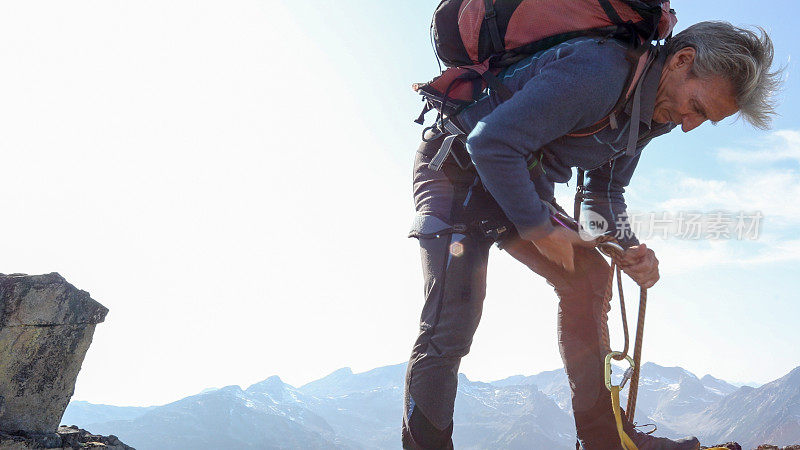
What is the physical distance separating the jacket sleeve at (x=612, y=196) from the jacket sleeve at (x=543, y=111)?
1.52 meters

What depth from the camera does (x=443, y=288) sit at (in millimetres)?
3625

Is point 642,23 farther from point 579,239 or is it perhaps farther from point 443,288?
point 443,288

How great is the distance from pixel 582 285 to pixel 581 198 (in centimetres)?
115

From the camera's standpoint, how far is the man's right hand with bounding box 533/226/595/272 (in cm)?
341

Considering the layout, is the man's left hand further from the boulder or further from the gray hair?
the boulder

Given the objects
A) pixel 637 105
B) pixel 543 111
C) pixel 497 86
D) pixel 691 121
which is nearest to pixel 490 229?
pixel 497 86

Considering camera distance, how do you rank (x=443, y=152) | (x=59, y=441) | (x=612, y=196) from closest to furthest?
(x=443, y=152)
(x=59, y=441)
(x=612, y=196)

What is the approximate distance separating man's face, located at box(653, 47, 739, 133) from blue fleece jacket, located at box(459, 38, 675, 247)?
0.11 meters

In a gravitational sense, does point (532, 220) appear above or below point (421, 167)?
below

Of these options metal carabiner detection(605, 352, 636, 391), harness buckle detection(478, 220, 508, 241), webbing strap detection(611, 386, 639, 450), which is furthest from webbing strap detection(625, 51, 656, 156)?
webbing strap detection(611, 386, 639, 450)

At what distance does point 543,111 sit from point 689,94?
1.07 meters

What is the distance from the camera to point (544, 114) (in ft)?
9.63

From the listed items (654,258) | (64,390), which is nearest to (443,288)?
(654,258)

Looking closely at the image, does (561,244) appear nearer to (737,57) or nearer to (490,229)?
(490,229)
